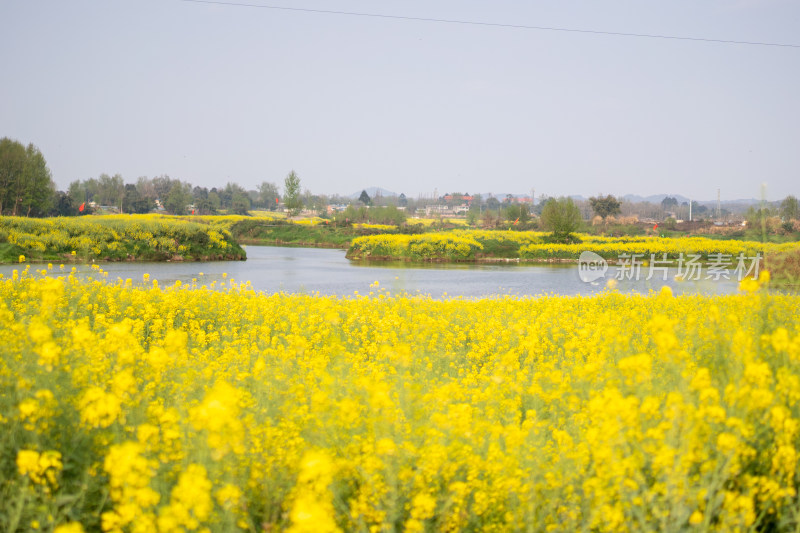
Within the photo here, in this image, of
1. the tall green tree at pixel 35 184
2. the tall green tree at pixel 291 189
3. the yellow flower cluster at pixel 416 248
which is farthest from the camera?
the tall green tree at pixel 291 189

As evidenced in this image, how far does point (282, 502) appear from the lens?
2.84 metres

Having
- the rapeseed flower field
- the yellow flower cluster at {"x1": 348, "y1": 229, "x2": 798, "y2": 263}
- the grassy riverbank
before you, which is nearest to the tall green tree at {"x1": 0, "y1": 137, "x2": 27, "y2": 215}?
the grassy riverbank

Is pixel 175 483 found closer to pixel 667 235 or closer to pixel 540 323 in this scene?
pixel 540 323

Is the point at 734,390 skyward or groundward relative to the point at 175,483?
skyward

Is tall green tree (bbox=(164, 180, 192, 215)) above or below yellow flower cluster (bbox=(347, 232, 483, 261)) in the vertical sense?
above

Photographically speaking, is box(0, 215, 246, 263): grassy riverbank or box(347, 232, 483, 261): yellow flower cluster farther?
box(347, 232, 483, 261): yellow flower cluster

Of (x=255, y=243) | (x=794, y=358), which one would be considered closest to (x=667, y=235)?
(x=255, y=243)

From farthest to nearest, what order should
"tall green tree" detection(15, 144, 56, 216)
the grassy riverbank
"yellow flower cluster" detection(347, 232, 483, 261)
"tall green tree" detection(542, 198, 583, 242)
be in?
"tall green tree" detection(15, 144, 56, 216)
"tall green tree" detection(542, 198, 583, 242)
"yellow flower cluster" detection(347, 232, 483, 261)
the grassy riverbank

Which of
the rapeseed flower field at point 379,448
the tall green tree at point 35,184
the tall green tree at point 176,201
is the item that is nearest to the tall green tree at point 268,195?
the tall green tree at point 176,201

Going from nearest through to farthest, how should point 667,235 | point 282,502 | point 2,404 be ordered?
point 282,502 → point 2,404 → point 667,235

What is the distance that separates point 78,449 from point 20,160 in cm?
4374

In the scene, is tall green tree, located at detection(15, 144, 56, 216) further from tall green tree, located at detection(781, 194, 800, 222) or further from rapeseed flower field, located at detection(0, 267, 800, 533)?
tall green tree, located at detection(781, 194, 800, 222)

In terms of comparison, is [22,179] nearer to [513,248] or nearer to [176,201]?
[513,248]

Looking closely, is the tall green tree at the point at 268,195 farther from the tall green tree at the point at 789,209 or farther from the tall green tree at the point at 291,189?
the tall green tree at the point at 789,209
